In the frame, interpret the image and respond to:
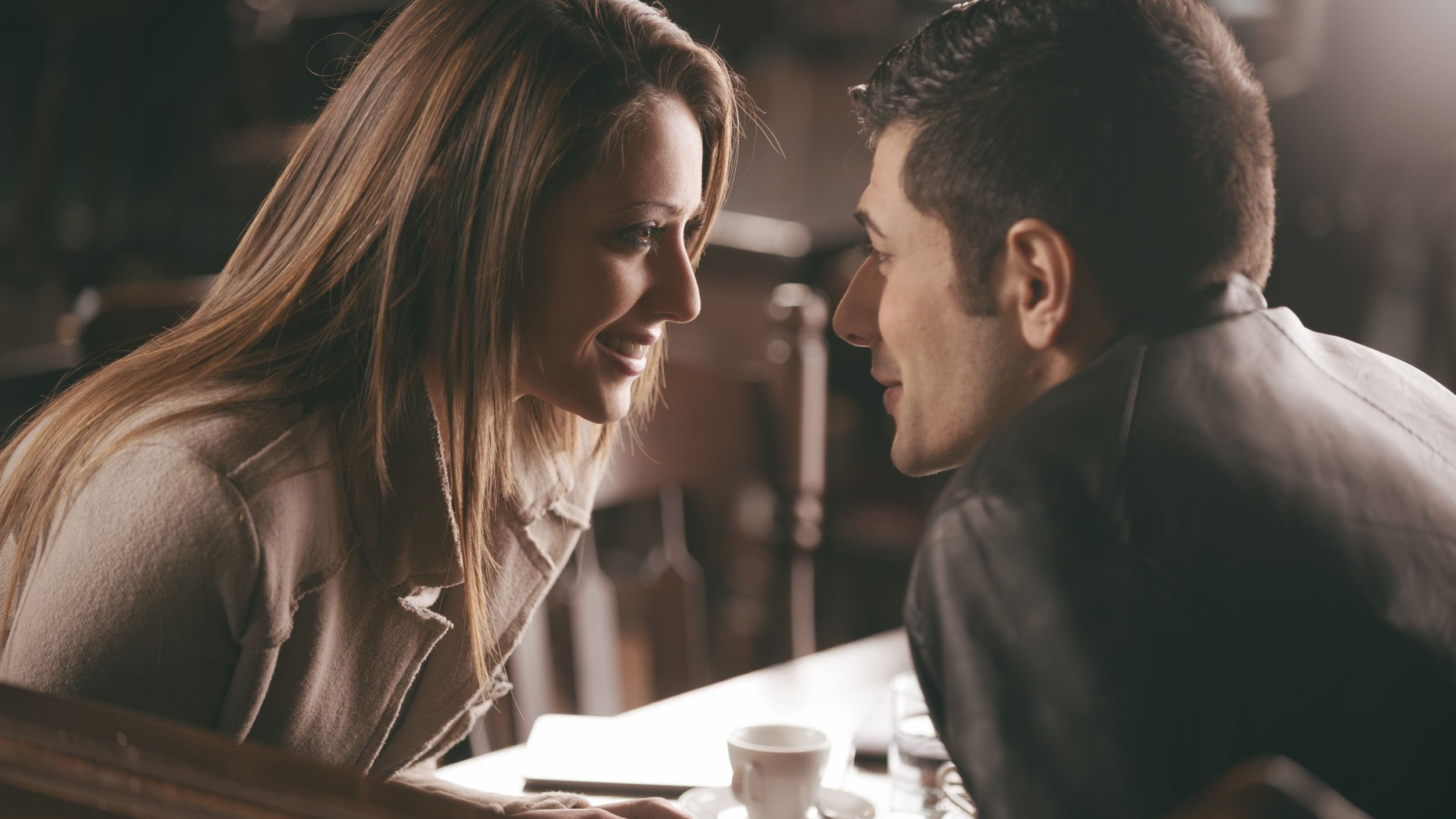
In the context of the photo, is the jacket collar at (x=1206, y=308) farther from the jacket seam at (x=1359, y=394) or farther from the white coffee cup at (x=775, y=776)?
the white coffee cup at (x=775, y=776)

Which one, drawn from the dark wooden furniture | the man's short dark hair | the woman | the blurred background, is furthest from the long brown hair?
the dark wooden furniture

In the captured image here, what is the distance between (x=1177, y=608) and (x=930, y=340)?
38cm

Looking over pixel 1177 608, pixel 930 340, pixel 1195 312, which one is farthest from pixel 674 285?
pixel 1177 608

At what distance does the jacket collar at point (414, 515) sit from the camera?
44.6 inches

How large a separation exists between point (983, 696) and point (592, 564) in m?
1.54

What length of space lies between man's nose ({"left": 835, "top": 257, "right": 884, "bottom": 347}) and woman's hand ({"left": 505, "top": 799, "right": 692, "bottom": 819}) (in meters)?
0.43

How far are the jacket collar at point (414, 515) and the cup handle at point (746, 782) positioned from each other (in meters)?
0.32

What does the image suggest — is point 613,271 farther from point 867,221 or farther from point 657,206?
point 867,221

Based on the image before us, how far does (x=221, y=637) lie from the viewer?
992 mm

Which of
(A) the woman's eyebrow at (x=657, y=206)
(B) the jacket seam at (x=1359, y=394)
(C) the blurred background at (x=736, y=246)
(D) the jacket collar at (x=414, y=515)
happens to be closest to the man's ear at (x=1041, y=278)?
(B) the jacket seam at (x=1359, y=394)

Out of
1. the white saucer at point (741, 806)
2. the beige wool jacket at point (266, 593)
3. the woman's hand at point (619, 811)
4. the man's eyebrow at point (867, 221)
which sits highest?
the man's eyebrow at point (867, 221)

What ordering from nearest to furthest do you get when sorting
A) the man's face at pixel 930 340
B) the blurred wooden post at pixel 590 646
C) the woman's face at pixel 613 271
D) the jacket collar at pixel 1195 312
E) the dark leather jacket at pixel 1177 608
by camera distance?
the dark leather jacket at pixel 1177 608 → the jacket collar at pixel 1195 312 → the man's face at pixel 930 340 → the woman's face at pixel 613 271 → the blurred wooden post at pixel 590 646

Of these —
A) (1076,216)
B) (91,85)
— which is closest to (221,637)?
(1076,216)

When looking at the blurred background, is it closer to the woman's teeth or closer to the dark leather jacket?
the woman's teeth
